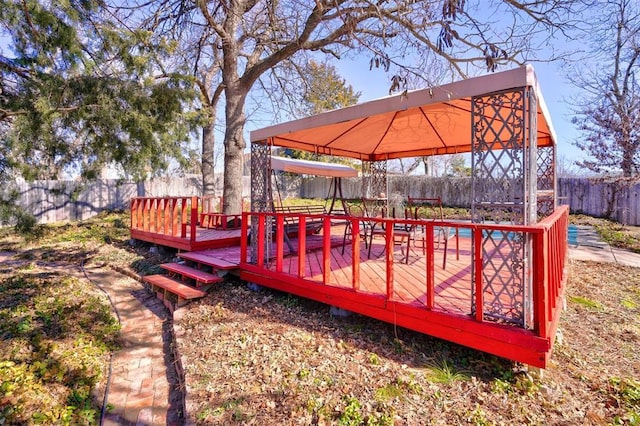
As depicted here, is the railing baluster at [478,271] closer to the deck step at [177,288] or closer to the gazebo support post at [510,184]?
the gazebo support post at [510,184]

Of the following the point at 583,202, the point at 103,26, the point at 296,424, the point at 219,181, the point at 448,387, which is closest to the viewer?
the point at 296,424

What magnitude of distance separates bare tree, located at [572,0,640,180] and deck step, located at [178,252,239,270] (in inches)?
411

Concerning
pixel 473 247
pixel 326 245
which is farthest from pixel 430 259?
pixel 326 245

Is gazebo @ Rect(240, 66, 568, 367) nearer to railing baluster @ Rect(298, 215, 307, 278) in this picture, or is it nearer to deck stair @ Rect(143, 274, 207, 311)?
railing baluster @ Rect(298, 215, 307, 278)

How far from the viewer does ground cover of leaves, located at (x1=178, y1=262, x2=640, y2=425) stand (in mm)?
A: 2219

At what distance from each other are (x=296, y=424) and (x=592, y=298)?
4575mm

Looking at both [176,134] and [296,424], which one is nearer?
[296,424]

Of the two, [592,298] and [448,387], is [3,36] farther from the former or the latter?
[592,298]

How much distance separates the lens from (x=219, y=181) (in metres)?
18.1

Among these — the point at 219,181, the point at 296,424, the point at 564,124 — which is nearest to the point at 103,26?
the point at 296,424

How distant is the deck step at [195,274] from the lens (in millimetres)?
4570

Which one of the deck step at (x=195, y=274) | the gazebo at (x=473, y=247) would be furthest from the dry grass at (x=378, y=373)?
the deck step at (x=195, y=274)

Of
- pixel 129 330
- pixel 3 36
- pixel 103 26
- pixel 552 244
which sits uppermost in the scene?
pixel 103 26

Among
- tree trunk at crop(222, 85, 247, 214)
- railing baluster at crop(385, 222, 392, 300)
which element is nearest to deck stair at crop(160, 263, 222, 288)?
railing baluster at crop(385, 222, 392, 300)
